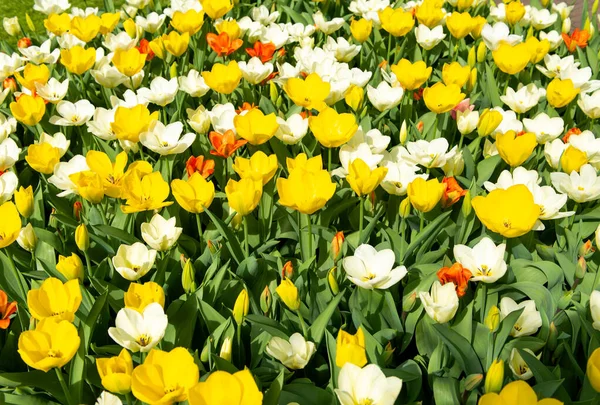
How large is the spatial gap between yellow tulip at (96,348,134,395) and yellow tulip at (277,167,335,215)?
617mm

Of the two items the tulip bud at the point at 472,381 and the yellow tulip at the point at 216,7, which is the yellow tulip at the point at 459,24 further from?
the tulip bud at the point at 472,381

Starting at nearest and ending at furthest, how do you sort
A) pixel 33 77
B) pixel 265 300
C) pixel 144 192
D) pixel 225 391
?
pixel 225 391
pixel 265 300
pixel 144 192
pixel 33 77

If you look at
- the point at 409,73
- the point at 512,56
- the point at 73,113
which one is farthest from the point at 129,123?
the point at 512,56

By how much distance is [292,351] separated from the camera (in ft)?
5.02

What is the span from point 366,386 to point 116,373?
1.64 ft

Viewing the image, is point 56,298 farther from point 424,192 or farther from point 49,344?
point 424,192

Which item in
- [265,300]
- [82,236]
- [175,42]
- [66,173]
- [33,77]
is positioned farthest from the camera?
[175,42]

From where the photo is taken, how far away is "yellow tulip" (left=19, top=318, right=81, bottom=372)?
1.36 m

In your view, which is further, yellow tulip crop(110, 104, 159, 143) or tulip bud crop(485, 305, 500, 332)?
yellow tulip crop(110, 104, 159, 143)

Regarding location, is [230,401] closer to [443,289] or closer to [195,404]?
[195,404]

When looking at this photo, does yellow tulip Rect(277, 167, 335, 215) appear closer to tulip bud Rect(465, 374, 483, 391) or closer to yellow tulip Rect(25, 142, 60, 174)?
tulip bud Rect(465, 374, 483, 391)

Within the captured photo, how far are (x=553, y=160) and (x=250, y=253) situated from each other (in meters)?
1.06

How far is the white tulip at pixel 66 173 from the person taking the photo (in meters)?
2.07

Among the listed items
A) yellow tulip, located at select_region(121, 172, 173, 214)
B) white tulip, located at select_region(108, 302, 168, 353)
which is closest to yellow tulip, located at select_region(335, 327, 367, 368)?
white tulip, located at select_region(108, 302, 168, 353)
